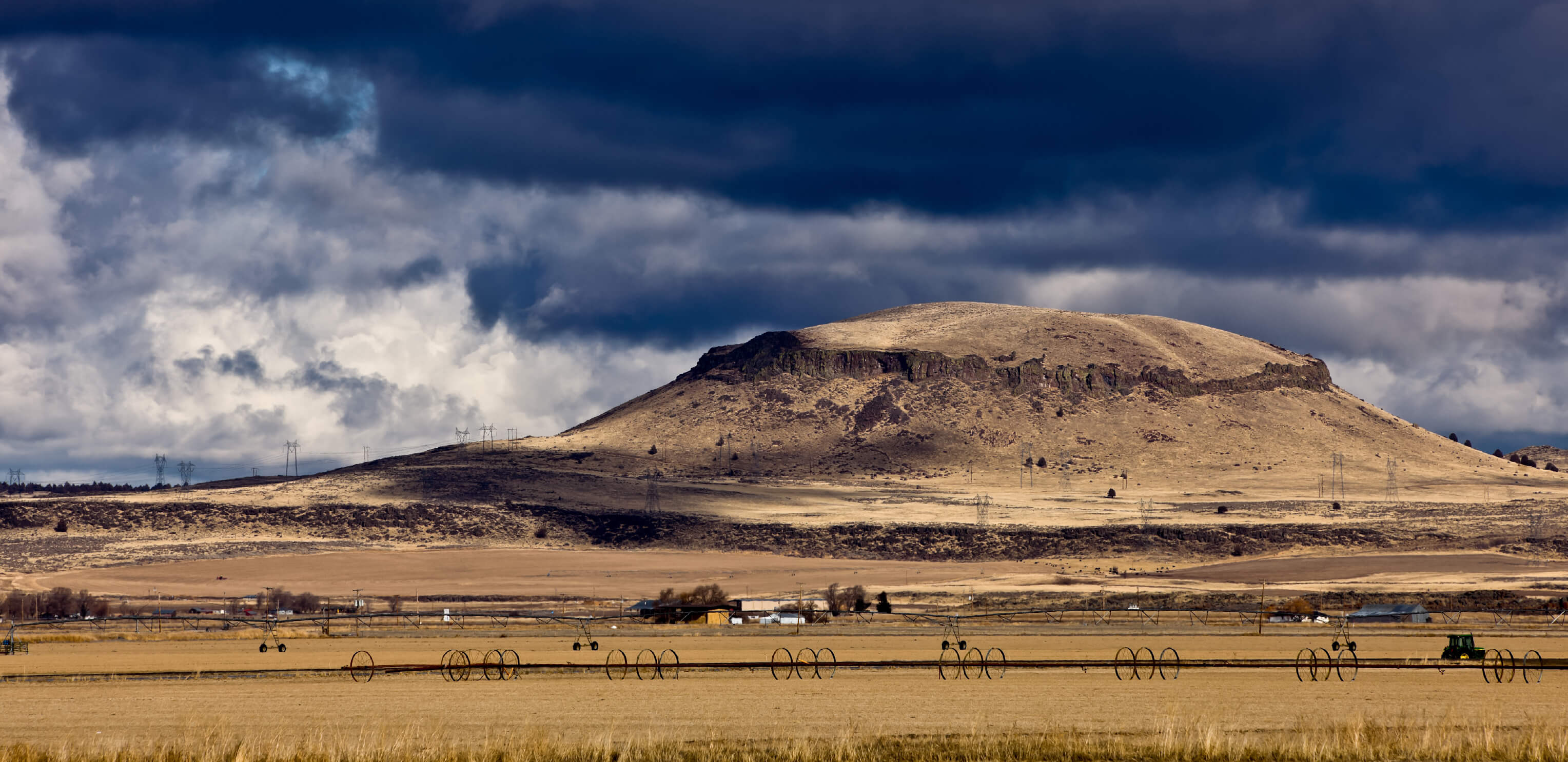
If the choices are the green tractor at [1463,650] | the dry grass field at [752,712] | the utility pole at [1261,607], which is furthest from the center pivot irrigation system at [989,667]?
the utility pole at [1261,607]

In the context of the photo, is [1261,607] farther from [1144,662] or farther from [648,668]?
[648,668]

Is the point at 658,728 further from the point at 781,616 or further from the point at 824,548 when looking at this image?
the point at 824,548

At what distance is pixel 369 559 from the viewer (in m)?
157

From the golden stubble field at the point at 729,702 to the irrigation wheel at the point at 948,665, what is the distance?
0.85 m

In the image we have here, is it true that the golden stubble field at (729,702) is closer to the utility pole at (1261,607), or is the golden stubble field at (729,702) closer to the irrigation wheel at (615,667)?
the irrigation wheel at (615,667)

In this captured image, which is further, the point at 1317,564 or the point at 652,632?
the point at 1317,564

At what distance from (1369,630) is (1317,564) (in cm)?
6763

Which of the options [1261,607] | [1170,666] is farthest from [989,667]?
[1261,607]

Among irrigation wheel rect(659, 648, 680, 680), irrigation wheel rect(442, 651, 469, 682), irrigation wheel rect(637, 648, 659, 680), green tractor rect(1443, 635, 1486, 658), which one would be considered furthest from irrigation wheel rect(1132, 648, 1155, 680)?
irrigation wheel rect(442, 651, 469, 682)

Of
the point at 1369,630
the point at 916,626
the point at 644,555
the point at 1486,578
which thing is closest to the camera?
the point at 1369,630

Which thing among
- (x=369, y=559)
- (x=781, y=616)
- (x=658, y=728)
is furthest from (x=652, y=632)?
(x=369, y=559)

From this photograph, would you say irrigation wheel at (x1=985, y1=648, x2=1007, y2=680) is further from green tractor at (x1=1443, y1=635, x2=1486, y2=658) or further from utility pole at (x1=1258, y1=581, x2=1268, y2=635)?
utility pole at (x1=1258, y1=581, x2=1268, y2=635)

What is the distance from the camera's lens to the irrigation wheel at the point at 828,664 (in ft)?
181

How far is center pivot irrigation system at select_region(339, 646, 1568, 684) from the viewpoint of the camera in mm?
53781
